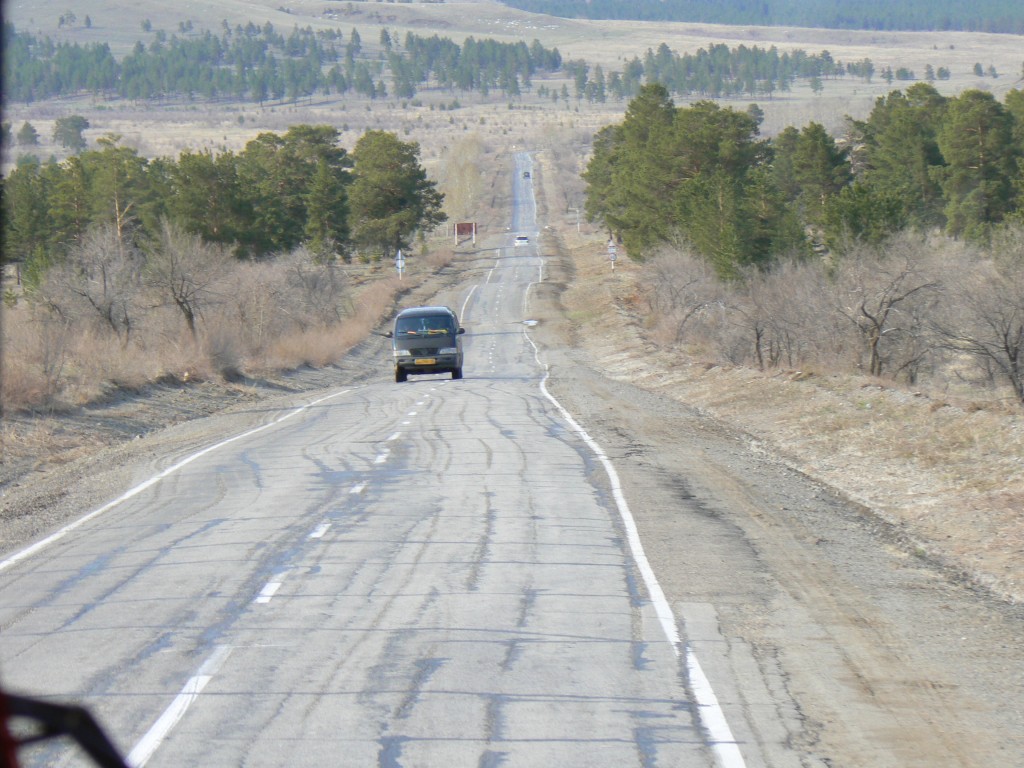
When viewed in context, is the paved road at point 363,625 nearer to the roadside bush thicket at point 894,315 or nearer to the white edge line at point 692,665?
the white edge line at point 692,665

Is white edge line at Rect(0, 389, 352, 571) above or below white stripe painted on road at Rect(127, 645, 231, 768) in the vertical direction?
below

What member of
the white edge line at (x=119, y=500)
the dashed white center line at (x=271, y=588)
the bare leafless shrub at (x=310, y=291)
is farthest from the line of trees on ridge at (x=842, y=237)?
the dashed white center line at (x=271, y=588)

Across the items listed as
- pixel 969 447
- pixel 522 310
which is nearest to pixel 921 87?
pixel 522 310

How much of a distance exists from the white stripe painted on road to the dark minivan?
1028 inches

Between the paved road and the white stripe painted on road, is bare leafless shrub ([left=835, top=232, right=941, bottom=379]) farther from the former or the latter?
the white stripe painted on road

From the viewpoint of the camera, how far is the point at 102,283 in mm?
35688

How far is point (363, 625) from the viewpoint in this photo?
7.96m

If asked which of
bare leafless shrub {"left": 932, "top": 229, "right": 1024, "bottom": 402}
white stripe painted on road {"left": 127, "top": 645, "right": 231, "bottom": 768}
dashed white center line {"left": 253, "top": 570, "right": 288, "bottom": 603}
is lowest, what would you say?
bare leafless shrub {"left": 932, "top": 229, "right": 1024, "bottom": 402}

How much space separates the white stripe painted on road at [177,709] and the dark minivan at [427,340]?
2611 centimetres

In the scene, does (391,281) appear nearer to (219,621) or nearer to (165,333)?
(165,333)

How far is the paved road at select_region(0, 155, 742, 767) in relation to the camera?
5.82 metres

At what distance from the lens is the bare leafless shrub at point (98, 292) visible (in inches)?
1401

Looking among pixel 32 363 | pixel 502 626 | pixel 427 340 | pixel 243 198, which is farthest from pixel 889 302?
pixel 243 198

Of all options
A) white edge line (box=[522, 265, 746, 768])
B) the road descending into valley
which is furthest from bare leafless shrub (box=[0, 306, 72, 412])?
white edge line (box=[522, 265, 746, 768])
